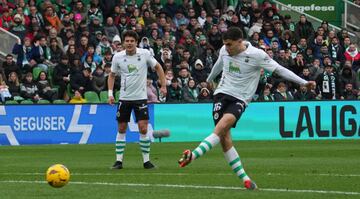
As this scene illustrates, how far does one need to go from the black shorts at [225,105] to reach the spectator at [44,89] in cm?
1684

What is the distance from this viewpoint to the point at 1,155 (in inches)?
939

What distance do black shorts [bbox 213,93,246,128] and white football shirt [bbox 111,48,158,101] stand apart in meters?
4.26

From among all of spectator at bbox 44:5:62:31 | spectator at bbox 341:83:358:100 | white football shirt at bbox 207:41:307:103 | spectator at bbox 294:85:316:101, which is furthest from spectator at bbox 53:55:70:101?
white football shirt at bbox 207:41:307:103

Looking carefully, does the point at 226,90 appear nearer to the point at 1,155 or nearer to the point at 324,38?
the point at 1,155

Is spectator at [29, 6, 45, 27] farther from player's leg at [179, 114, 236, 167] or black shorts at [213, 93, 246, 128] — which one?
player's leg at [179, 114, 236, 167]

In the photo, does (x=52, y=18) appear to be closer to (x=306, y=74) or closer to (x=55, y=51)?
(x=55, y=51)

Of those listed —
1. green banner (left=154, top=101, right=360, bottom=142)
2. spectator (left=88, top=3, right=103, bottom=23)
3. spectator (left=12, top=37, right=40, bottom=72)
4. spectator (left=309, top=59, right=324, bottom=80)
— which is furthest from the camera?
spectator (left=88, top=3, right=103, bottom=23)

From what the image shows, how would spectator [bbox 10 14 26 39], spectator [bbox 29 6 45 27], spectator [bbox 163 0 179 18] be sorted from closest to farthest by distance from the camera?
1. spectator [bbox 10 14 26 39]
2. spectator [bbox 29 6 45 27]
3. spectator [bbox 163 0 179 18]

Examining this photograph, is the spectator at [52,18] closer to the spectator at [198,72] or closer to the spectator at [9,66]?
the spectator at [9,66]

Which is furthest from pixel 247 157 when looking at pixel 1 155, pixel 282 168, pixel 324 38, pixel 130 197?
pixel 324 38

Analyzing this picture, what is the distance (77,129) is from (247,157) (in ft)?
25.8

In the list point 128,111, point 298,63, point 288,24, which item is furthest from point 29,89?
point 128,111

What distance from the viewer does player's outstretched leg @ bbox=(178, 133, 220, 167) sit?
1323cm

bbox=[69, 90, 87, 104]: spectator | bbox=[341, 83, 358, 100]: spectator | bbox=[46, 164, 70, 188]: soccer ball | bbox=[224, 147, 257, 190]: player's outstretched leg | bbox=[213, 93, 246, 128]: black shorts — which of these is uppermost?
bbox=[213, 93, 246, 128]: black shorts
